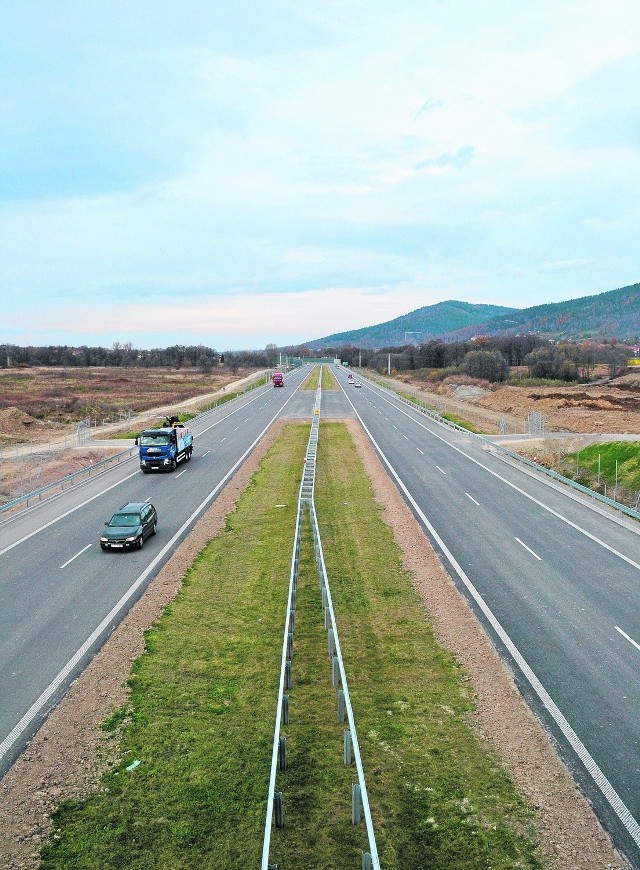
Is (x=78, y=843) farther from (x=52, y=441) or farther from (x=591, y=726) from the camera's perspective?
(x=52, y=441)

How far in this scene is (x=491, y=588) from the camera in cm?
1945

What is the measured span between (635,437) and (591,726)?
40.1 meters

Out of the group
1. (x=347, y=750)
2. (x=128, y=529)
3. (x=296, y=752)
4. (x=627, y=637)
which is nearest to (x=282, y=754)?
(x=296, y=752)

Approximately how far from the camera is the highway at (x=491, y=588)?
12141mm

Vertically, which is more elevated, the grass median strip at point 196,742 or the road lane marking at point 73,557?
the road lane marking at point 73,557

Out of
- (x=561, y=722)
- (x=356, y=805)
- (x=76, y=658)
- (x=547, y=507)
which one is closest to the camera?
(x=356, y=805)

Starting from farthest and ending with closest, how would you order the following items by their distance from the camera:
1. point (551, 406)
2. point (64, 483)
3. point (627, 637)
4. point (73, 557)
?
point (551, 406) → point (64, 483) → point (73, 557) → point (627, 637)

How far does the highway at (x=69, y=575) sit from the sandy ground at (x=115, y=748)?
53 centimetres

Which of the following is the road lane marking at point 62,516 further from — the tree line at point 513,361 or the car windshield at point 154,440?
the tree line at point 513,361

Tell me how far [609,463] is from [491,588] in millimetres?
22409

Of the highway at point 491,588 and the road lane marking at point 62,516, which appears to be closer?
the highway at point 491,588

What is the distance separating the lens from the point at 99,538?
25.3m

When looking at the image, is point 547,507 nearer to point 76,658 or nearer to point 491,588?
point 491,588

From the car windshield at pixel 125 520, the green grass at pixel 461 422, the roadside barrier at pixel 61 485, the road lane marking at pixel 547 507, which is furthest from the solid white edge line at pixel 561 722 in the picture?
the green grass at pixel 461 422
